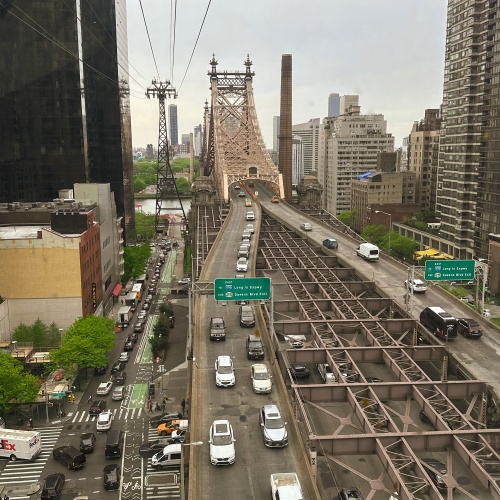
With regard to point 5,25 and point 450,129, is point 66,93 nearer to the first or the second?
point 5,25

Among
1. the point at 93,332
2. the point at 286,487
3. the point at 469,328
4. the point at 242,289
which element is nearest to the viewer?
the point at 286,487

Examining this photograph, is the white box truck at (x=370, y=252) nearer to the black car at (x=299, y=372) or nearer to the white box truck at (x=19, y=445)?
the black car at (x=299, y=372)

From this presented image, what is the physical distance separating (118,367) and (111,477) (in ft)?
60.2

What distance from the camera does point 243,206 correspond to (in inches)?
3799

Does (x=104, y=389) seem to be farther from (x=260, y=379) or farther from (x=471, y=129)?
(x=471, y=129)

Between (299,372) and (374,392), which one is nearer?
(374,392)

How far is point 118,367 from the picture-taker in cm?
4919

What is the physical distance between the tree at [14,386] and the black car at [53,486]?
8.63 meters

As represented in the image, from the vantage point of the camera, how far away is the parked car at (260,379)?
29.3 metres

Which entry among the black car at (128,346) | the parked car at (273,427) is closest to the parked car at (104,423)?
the black car at (128,346)

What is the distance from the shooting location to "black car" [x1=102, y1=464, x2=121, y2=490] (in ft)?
102

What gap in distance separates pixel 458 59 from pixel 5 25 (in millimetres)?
67144

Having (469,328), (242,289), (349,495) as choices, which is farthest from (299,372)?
(349,495)

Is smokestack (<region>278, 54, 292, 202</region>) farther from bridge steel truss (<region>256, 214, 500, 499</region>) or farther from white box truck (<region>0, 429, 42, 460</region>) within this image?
white box truck (<region>0, 429, 42, 460</region>)
